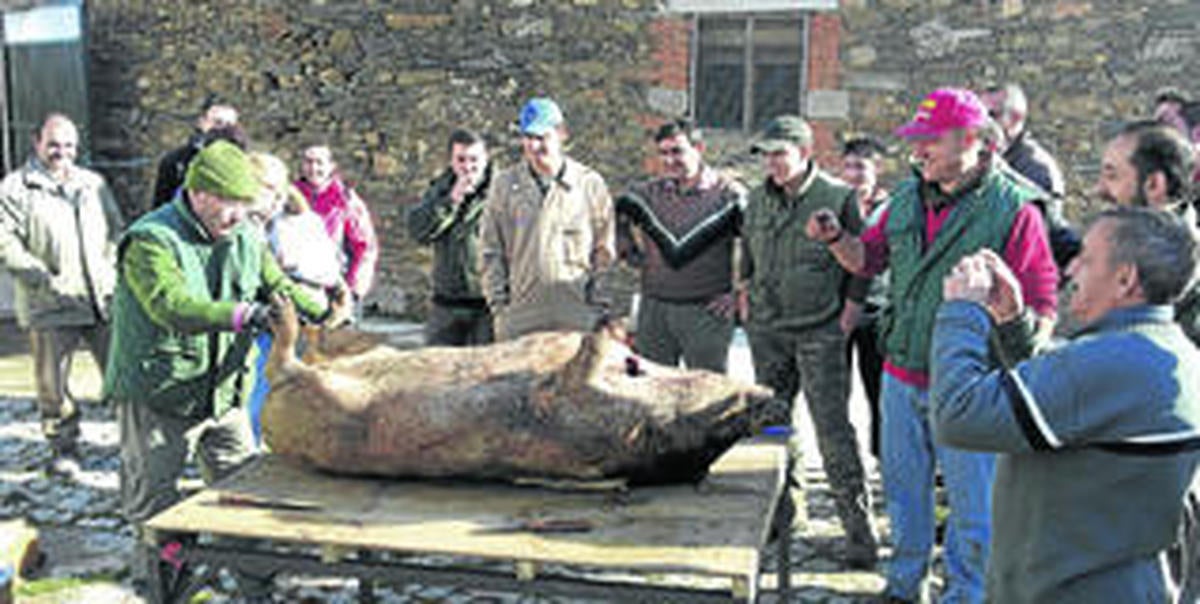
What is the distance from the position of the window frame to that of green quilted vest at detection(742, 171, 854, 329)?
4.29 m

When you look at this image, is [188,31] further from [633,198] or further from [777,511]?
[777,511]

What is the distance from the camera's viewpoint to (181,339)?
4016 mm

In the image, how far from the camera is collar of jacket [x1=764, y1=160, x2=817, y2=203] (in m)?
4.64

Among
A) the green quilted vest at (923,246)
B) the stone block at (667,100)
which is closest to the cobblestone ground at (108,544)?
the green quilted vest at (923,246)

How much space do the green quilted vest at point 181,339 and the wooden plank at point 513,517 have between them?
20.0 inches

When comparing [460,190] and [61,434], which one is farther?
[61,434]

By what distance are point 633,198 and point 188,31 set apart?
294 inches

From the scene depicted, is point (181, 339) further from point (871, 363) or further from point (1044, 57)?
point (1044, 57)

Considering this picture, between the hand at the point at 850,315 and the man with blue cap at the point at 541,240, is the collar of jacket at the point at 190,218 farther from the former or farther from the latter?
the hand at the point at 850,315

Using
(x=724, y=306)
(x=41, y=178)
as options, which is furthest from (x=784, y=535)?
(x=41, y=178)

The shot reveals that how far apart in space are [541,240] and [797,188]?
1.26 m

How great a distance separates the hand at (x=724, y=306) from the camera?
5.20m

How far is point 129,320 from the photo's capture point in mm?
4000

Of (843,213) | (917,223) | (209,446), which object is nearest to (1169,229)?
(917,223)
